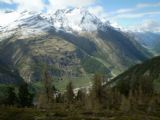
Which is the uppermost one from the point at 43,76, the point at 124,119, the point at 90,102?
the point at 43,76

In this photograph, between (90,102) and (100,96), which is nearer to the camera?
(90,102)

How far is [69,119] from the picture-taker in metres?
109

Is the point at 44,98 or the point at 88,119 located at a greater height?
the point at 44,98

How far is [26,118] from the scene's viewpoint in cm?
10875

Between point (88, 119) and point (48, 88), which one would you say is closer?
point (88, 119)

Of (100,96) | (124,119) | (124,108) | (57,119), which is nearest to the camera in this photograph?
(57,119)

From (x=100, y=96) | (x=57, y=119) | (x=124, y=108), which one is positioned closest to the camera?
(x=57, y=119)

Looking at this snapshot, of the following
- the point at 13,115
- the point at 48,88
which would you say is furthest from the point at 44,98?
the point at 13,115

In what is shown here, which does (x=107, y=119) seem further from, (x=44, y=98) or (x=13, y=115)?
(x=44, y=98)

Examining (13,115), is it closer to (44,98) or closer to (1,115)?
(1,115)

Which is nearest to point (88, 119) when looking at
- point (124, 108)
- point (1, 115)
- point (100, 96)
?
point (1, 115)

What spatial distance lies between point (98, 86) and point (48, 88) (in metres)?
27.4

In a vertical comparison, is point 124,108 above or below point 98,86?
below

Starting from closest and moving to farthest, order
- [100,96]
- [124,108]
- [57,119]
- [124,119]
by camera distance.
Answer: [57,119] < [124,119] < [124,108] < [100,96]
